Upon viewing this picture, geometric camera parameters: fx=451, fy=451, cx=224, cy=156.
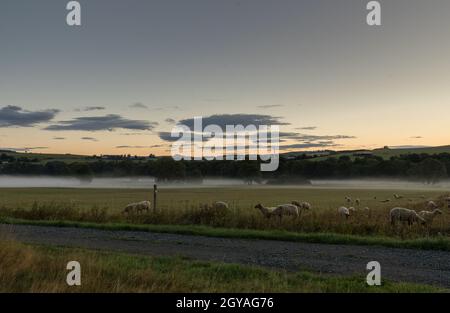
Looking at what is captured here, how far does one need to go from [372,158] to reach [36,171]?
118 metres

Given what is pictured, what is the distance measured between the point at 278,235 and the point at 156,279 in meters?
9.46

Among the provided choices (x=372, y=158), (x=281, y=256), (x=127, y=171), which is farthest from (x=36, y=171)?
(x=281, y=256)

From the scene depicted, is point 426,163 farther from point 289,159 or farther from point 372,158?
point 289,159

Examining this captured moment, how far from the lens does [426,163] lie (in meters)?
136

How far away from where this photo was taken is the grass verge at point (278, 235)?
15.1m

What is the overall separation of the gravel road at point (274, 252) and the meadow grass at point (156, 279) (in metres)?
1.48

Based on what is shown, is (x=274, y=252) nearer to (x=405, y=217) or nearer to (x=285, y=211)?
(x=405, y=217)

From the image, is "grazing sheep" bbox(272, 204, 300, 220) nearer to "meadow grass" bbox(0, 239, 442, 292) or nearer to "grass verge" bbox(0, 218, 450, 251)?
"grass verge" bbox(0, 218, 450, 251)

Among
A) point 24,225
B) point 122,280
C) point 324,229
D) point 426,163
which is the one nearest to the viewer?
point 122,280

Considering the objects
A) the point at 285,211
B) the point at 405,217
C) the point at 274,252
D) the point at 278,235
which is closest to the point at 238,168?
the point at 285,211

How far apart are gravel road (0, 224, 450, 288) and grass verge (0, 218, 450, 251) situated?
652 millimetres

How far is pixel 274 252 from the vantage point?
13.8m

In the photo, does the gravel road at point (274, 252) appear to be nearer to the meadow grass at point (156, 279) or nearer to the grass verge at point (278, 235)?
the grass verge at point (278, 235)
